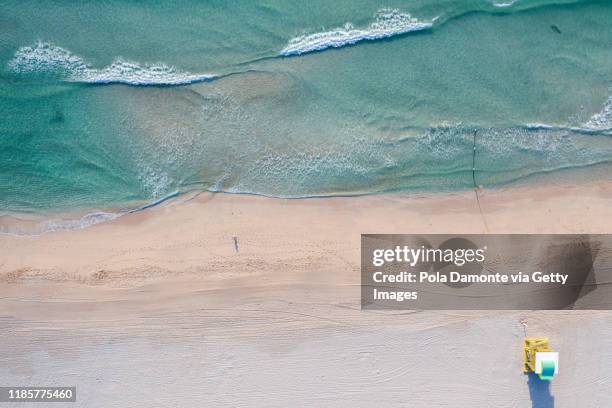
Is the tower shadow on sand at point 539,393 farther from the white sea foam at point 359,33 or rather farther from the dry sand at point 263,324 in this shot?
the white sea foam at point 359,33

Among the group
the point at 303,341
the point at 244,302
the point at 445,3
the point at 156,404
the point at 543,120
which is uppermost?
the point at 445,3

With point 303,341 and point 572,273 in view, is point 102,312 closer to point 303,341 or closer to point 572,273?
point 303,341

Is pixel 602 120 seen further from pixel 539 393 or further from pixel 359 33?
pixel 539 393

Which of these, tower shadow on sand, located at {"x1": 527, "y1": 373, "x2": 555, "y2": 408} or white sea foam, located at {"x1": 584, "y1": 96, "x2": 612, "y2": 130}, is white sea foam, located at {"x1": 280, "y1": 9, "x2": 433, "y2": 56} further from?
tower shadow on sand, located at {"x1": 527, "y1": 373, "x2": 555, "y2": 408}

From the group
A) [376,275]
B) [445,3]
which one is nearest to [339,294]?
[376,275]

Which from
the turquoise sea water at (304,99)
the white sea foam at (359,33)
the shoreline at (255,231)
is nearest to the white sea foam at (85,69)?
the turquoise sea water at (304,99)
